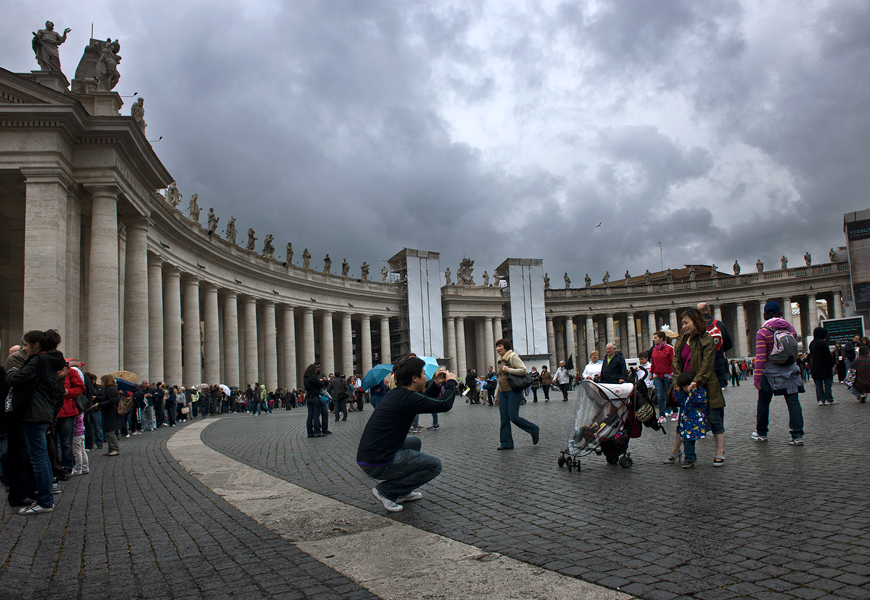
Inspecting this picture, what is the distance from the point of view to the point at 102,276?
68.8ft

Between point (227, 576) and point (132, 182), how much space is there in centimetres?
2335

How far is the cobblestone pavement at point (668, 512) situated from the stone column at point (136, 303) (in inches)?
639

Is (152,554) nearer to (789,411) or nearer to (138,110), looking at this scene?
(789,411)

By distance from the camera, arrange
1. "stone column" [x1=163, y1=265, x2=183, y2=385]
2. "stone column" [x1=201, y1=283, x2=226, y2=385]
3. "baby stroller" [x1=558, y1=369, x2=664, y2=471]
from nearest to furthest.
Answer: "baby stroller" [x1=558, y1=369, x2=664, y2=471] < "stone column" [x1=163, y1=265, x2=183, y2=385] < "stone column" [x1=201, y1=283, x2=226, y2=385]

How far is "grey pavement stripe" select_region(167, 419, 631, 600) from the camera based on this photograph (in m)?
3.62

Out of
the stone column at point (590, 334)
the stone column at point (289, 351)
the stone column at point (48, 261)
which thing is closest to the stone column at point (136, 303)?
the stone column at point (48, 261)

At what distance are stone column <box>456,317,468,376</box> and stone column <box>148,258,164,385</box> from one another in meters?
35.4

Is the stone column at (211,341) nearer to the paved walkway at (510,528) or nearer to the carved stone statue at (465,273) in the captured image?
the paved walkway at (510,528)

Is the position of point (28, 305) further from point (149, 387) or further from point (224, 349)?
point (224, 349)

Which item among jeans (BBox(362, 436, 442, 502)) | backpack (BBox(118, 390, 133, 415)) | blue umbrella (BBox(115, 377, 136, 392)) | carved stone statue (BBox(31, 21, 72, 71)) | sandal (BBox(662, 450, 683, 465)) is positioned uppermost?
carved stone statue (BBox(31, 21, 72, 71))

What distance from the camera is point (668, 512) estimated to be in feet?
17.5

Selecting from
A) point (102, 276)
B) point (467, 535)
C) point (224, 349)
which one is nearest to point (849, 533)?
point (467, 535)

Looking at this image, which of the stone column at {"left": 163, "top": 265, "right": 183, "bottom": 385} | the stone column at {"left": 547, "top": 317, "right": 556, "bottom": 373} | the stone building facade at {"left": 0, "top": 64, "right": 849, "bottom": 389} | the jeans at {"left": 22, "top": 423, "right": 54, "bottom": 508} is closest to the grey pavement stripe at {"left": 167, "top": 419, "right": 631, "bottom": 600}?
the jeans at {"left": 22, "top": 423, "right": 54, "bottom": 508}

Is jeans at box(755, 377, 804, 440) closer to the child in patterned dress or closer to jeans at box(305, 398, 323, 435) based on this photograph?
the child in patterned dress
